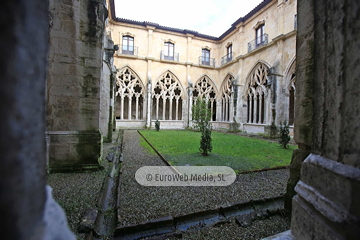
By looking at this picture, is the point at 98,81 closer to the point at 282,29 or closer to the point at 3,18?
the point at 3,18

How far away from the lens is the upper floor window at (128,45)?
15516mm

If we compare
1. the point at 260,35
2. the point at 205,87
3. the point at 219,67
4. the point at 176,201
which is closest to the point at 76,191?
the point at 176,201

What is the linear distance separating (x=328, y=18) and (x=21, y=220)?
1.71 meters

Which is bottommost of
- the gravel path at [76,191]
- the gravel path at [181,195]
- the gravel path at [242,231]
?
the gravel path at [242,231]

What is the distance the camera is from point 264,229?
1.83m

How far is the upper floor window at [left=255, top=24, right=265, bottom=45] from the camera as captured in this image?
42.4 feet

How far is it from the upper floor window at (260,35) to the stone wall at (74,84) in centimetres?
1254

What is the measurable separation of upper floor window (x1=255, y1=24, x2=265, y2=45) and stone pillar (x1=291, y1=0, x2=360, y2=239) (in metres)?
13.5

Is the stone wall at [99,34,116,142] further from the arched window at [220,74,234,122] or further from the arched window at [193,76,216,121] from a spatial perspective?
the arched window at [220,74,234,122]

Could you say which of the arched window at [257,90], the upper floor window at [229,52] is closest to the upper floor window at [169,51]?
the upper floor window at [229,52]

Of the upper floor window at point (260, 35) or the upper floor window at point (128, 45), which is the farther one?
the upper floor window at point (128, 45)

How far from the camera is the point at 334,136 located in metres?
1.08

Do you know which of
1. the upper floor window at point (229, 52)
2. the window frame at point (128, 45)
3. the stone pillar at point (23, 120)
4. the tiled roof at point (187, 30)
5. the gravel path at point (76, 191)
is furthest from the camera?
the upper floor window at point (229, 52)

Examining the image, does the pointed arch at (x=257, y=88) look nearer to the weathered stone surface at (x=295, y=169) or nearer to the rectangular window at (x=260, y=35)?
the rectangular window at (x=260, y=35)
